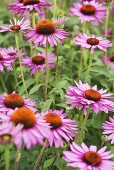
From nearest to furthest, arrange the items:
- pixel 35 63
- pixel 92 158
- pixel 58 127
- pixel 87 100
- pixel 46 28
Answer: pixel 92 158 → pixel 58 127 → pixel 87 100 → pixel 46 28 → pixel 35 63

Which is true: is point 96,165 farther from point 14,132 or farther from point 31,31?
point 31,31

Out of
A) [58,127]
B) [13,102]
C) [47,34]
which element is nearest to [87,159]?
[58,127]

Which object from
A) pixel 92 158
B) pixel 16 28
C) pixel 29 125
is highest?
pixel 16 28

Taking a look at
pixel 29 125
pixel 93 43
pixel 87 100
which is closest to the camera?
pixel 29 125

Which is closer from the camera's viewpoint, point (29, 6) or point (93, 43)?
point (93, 43)

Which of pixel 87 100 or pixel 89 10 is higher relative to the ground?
pixel 89 10

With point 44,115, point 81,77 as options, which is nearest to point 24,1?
point 81,77

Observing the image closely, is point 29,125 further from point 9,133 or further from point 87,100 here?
point 87,100
